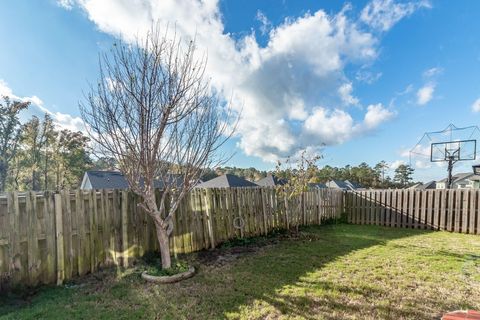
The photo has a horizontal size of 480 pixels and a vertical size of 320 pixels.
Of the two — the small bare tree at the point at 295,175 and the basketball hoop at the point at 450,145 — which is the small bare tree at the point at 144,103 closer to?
the small bare tree at the point at 295,175

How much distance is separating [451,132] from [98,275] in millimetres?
16877

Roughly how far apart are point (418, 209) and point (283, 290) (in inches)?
339

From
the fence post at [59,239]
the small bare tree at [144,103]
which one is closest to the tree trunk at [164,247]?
the small bare tree at [144,103]

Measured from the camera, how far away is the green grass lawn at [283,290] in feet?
9.40

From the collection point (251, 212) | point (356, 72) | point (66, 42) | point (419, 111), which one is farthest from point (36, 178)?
point (419, 111)

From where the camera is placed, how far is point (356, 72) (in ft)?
37.9

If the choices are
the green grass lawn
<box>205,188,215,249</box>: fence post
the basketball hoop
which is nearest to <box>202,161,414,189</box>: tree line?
the basketball hoop

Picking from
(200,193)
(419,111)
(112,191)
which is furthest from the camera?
(419,111)

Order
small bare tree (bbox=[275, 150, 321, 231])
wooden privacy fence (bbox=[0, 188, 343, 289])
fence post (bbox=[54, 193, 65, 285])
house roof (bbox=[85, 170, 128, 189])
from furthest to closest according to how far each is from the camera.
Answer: house roof (bbox=[85, 170, 128, 189])
small bare tree (bbox=[275, 150, 321, 231])
fence post (bbox=[54, 193, 65, 285])
wooden privacy fence (bbox=[0, 188, 343, 289])

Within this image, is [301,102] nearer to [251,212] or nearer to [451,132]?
[251,212]

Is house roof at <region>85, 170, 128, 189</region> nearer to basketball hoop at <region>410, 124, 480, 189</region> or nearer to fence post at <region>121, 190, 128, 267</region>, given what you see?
fence post at <region>121, 190, 128, 267</region>

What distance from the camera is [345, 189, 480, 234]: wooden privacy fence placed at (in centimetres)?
849

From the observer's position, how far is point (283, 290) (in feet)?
11.3

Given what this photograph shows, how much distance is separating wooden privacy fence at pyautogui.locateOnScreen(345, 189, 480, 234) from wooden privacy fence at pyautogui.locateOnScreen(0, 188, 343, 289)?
250 inches
